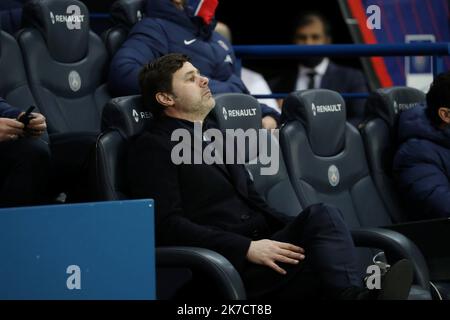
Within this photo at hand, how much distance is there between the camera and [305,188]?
4180 millimetres

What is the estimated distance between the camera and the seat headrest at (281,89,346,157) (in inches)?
167

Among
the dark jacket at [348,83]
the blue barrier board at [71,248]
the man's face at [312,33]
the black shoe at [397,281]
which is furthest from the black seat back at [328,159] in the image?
the man's face at [312,33]

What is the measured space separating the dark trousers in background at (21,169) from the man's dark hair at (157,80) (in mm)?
400

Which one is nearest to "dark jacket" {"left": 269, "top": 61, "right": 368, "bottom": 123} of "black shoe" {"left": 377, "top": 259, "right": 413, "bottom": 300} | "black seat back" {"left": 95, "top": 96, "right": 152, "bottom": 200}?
"black seat back" {"left": 95, "top": 96, "right": 152, "bottom": 200}

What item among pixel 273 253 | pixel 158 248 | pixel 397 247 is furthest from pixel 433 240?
pixel 158 248

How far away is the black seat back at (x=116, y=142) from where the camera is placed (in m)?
3.58

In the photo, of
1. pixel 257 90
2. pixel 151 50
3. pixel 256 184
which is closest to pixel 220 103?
pixel 256 184

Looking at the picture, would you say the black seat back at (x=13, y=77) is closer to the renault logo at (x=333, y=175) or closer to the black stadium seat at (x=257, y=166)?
the black stadium seat at (x=257, y=166)

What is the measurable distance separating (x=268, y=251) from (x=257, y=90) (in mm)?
2678

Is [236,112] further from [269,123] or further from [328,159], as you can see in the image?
[269,123]

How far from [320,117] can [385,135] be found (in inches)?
13.2

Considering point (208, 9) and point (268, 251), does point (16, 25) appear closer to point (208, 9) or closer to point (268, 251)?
point (208, 9)

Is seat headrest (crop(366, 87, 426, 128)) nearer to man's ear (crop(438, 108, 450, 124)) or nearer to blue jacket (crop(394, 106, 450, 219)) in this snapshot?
blue jacket (crop(394, 106, 450, 219))

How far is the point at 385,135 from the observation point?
4.46 meters
